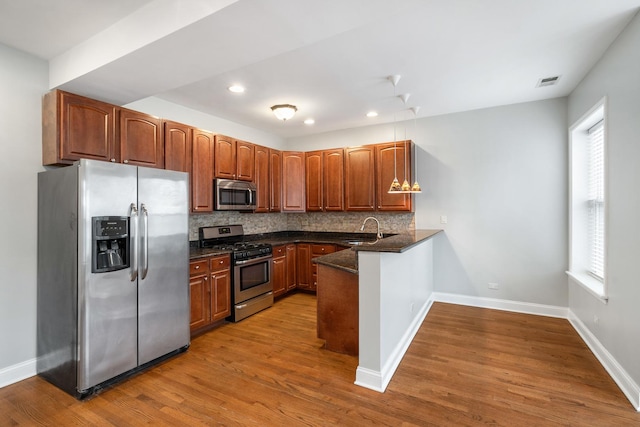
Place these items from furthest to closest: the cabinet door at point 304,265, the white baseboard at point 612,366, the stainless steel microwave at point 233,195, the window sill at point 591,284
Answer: the cabinet door at point 304,265, the stainless steel microwave at point 233,195, the window sill at point 591,284, the white baseboard at point 612,366

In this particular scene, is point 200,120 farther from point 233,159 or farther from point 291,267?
point 291,267

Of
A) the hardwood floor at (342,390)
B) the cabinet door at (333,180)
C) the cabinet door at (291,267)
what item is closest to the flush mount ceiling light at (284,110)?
the cabinet door at (333,180)

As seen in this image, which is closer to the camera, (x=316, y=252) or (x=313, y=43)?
(x=313, y=43)

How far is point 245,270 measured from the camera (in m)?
3.89

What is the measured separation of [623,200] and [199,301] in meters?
3.92

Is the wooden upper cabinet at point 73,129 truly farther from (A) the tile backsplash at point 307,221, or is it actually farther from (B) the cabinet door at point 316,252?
(B) the cabinet door at point 316,252

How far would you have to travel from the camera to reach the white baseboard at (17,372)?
244 cm

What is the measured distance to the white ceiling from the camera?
185 cm

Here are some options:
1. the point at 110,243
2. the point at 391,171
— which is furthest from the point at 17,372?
the point at 391,171

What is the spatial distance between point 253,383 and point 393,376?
1139 millimetres

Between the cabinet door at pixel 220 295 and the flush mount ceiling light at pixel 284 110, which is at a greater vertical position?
the flush mount ceiling light at pixel 284 110

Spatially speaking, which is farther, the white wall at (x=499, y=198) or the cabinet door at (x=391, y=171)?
the cabinet door at (x=391, y=171)

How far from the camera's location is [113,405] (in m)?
2.19

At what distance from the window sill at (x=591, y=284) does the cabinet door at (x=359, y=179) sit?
254cm
